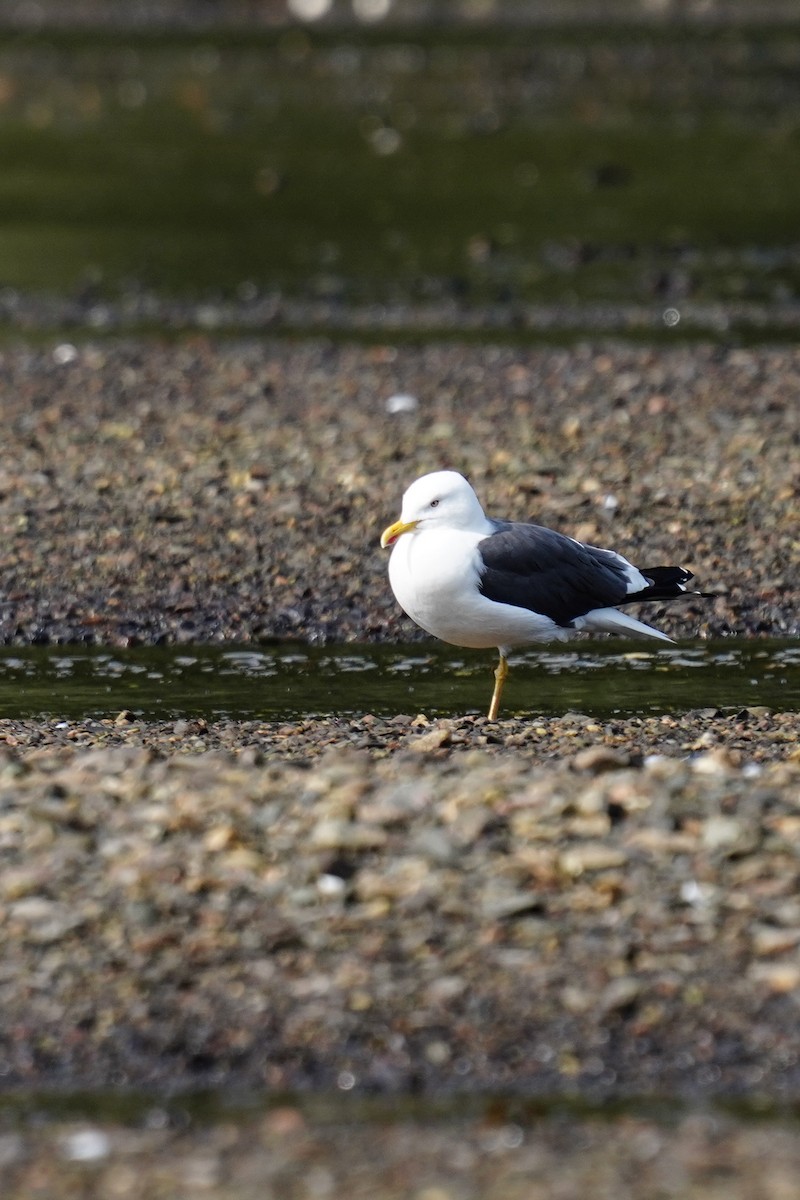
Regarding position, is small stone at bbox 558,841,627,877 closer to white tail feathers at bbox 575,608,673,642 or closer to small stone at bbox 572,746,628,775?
small stone at bbox 572,746,628,775

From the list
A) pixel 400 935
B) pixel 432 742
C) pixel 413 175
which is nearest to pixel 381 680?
pixel 432 742

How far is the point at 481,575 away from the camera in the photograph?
8898mm

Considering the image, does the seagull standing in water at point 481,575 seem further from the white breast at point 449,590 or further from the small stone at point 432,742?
the small stone at point 432,742

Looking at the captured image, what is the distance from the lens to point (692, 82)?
119ft

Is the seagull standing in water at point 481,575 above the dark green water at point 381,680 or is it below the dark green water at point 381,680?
above

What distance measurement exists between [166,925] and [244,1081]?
72 centimetres

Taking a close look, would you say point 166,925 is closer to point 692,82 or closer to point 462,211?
point 462,211

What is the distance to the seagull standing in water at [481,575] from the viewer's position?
349 inches

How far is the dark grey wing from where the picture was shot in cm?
898

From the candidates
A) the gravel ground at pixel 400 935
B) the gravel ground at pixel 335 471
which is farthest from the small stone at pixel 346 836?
the gravel ground at pixel 335 471

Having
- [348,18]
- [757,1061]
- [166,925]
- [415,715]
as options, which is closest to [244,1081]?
[166,925]

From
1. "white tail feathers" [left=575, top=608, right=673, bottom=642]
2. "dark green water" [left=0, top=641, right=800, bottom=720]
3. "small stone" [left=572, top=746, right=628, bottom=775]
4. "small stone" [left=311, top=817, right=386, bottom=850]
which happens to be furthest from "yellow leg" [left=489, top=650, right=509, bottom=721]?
"small stone" [left=311, top=817, right=386, bottom=850]

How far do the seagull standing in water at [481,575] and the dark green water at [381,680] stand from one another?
513 mm

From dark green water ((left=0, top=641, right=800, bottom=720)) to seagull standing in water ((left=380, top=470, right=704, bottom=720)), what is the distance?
0.51 meters
